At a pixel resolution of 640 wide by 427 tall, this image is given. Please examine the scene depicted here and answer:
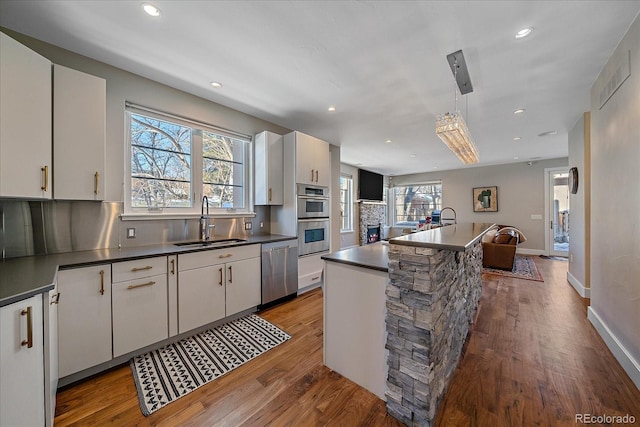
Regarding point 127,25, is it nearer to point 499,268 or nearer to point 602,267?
point 602,267

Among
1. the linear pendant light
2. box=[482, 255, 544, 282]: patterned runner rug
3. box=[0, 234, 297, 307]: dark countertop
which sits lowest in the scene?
box=[482, 255, 544, 282]: patterned runner rug

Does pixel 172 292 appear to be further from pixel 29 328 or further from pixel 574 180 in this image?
pixel 574 180

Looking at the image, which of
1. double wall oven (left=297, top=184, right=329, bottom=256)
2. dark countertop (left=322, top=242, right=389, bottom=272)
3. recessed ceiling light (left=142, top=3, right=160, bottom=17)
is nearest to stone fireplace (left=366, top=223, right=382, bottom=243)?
double wall oven (left=297, top=184, right=329, bottom=256)

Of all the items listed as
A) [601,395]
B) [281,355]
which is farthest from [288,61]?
[601,395]

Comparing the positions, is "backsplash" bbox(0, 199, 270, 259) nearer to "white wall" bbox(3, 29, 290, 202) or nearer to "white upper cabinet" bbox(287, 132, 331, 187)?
"white wall" bbox(3, 29, 290, 202)

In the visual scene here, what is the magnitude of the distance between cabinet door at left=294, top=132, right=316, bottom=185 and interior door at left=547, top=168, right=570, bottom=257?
663 cm

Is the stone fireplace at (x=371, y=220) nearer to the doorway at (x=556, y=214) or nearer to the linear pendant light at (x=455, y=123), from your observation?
the doorway at (x=556, y=214)

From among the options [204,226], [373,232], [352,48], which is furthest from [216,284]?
[373,232]

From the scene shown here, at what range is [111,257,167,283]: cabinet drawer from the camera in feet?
6.24

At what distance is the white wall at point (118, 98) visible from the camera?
81.7 inches

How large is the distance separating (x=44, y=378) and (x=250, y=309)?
178 cm

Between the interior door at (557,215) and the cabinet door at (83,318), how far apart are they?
8847 millimetres

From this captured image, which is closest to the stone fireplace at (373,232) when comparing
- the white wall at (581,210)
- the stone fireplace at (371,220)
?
the stone fireplace at (371,220)

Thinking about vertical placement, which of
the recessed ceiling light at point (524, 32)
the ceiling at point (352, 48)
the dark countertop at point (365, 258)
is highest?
the ceiling at point (352, 48)
